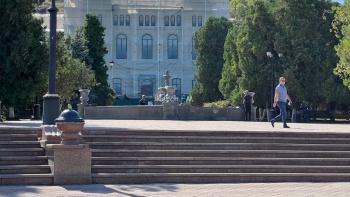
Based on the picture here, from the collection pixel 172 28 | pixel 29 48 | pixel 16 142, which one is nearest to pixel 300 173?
pixel 16 142

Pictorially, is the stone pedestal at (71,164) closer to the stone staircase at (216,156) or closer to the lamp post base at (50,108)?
the stone staircase at (216,156)

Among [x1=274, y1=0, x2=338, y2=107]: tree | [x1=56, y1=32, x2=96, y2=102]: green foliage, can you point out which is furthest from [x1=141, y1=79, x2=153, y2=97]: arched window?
[x1=274, y1=0, x2=338, y2=107]: tree

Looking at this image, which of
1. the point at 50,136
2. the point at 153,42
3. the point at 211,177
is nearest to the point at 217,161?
the point at 211,177

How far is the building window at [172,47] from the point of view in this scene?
9244 cm

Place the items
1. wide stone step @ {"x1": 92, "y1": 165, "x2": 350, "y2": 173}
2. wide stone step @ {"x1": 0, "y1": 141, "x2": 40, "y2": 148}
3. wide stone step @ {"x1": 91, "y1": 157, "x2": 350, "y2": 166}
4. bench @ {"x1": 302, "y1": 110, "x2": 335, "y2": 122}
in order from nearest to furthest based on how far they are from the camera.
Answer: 1. wide stone step @ {"x1": 92, "y1": 165, "x2": 350, "y2": 173}
2. wide stone step @ {"x1": 91, "y1": 157, "x2": 350, "y2": 166}
3. wide stone step @ {"x1": 0, "y1": 141, "x2": 40, "y2": 148}
4. bench @ {"x1": 302, "y1": 110, "x2": 335, "y2": 122}

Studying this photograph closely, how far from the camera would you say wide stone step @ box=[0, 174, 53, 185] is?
16219 mm

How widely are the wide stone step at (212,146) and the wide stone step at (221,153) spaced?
0.35 m

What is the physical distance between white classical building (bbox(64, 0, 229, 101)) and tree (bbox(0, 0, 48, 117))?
62.2 m

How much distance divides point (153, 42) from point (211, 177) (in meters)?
75.5

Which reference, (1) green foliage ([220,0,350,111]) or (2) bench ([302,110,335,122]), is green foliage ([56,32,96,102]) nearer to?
(1) green foliage ([220,0,350,111])

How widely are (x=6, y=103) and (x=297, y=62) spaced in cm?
2940

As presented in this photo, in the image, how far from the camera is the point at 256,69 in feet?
183

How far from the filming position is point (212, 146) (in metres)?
19.2

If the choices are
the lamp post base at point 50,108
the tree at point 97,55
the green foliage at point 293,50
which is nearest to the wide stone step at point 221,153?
the lamp post base at point 50,108
